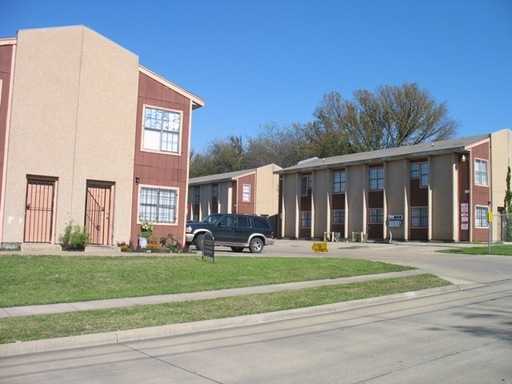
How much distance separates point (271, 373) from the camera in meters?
6.21

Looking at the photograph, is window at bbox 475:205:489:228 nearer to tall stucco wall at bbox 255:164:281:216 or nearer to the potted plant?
tall stucco wall at bbox 255:164:281:216

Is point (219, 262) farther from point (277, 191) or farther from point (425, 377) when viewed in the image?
point (277, 191)

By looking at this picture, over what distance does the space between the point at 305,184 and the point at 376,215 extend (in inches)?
348

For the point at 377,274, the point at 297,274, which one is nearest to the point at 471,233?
the point at 377,274

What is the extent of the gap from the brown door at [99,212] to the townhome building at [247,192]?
30689 mm

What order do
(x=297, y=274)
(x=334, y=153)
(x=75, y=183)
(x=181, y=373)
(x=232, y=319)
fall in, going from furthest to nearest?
(x=334, y=153) < (x=75, y=183) < (x=297, y=274) < (x=232, y=319) < (x=181, y=373)

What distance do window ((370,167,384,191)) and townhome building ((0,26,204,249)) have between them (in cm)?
2276

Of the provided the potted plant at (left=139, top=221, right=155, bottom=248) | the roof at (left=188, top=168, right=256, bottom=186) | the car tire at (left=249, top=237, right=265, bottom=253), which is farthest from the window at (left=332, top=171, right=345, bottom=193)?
the potted plant at (left=139, top=221, right=155, bottom=248)

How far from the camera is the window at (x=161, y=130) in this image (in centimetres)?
2056

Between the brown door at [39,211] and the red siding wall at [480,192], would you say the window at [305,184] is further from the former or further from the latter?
the brown door at [39,211]

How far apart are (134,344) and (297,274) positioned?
8.33 metres

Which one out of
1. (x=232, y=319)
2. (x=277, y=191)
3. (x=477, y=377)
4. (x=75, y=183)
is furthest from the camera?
(x=277, y=191)

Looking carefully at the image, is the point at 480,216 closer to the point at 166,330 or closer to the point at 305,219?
the point at 305,219

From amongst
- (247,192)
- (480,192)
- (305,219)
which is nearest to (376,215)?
(480,192)
